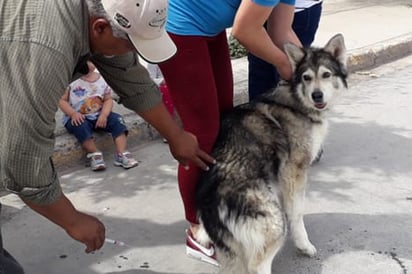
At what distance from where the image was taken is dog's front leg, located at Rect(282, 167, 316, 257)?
3502 millimetres

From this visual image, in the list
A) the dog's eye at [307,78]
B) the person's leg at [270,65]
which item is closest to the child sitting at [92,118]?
the person's leg at [270,65]

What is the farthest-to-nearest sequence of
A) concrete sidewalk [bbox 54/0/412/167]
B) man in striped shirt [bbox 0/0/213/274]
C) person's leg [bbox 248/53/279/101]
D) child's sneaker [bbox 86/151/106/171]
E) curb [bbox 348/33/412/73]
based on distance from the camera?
curb [bbox 348/33/412/73], concrete sidewalk [bbox 54/0/412/167], child's sneaker [bbox 86/151/106/171], person's leg [bbox 248/53/279/101], man in striped shirt [bbox 0/0/213/274]

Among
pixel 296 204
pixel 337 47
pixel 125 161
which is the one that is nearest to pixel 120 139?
pixel 125 161

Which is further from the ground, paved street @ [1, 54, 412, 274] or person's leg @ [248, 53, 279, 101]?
person's leg @ [248, 53, 279, 101]

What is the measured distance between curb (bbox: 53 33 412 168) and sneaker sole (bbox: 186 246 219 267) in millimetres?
1560

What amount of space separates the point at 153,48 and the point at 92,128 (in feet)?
9.16

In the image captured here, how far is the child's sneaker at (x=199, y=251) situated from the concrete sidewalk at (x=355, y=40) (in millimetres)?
1583

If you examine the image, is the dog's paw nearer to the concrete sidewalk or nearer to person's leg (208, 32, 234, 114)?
person's leg (208, 32, 234, 114)

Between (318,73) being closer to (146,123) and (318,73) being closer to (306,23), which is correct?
(306,23)

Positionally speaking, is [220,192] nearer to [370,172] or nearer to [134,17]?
[134,17]

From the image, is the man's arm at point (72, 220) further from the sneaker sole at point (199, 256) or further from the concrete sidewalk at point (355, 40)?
the concrete sidewalk at point (355, 40)

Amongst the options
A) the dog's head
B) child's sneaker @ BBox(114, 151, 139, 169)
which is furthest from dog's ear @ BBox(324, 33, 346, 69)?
child's sneaker @ BBox(114, 151, 139, 169)

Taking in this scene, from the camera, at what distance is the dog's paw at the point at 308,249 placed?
11.9ft

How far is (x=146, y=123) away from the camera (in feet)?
17.5
